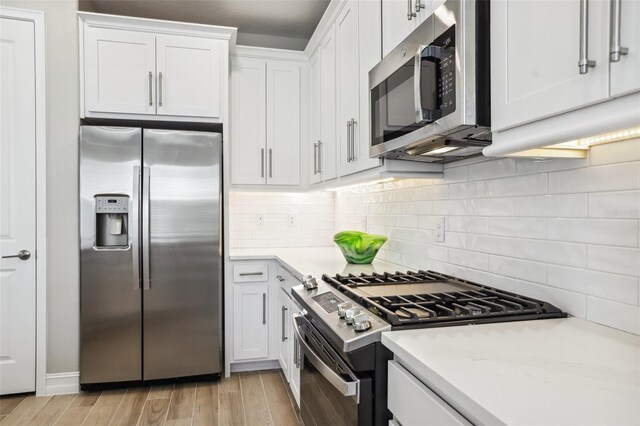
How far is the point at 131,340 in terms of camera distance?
2793mm

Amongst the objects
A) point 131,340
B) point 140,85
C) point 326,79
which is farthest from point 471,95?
point 131,340

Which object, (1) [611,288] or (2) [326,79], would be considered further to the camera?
(2) [326,79]

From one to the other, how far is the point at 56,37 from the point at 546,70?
119 inches

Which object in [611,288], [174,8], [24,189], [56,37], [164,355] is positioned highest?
[174,8]

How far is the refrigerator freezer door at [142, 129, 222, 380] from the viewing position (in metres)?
2.81

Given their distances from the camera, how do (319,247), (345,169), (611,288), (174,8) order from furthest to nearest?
(319,247) → (174,8) → (345,169) → (611,288)

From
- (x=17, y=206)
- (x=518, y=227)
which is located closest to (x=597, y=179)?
(x=518, y=227)

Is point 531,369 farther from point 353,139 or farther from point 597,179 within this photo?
point 353,139

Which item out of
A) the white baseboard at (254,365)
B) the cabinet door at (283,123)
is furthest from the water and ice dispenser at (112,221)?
the white baseboard at (254,365)

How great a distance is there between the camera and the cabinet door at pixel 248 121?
10.8ft

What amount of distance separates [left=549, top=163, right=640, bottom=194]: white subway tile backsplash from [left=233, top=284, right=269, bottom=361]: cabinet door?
87.0 inches

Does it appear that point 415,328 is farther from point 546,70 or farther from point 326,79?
point 326,79

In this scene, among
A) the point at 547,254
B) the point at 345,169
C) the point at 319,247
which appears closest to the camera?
the point at 547,254

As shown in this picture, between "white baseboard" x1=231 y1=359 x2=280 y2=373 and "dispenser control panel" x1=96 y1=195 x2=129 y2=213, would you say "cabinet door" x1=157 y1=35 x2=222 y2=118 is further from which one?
"white baseboard" x1=231 y1=359 x2=280 y2=373
